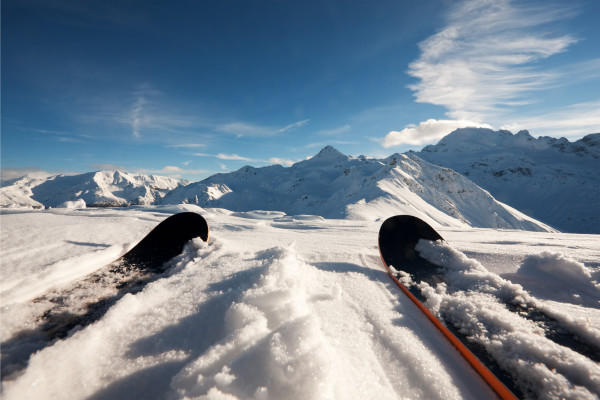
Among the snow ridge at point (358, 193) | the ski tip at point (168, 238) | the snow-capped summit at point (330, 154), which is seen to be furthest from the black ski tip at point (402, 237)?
the snow-capped summit at point (330, 154)

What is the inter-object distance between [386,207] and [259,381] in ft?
92.5

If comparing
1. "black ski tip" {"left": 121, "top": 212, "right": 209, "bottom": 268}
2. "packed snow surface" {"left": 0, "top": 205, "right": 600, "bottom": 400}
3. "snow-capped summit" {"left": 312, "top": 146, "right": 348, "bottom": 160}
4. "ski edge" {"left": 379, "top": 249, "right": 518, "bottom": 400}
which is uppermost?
"snow-capped summit" {"left": 312, "top": 146, "right": 348, "bottom": 160}

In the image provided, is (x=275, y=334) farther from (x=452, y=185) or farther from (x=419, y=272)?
(x=452, y=185)

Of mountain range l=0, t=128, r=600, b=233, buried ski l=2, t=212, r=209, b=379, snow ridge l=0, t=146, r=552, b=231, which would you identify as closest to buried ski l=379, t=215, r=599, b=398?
buried ski l=2, t=212, r=209, b=379

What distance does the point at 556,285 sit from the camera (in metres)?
2.83

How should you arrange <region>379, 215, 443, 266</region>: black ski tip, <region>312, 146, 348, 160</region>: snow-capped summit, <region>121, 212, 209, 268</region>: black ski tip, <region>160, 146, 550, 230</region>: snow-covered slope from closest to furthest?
<region>121, 212, 209, 268</region>: black ski tip
<region>379, 215, 443, 266</region>: black ski tip
<region>160, 146, 550, 230</region>: snow-covered slope
<region>312, 146, 348, 160</region>: snow-capped summit

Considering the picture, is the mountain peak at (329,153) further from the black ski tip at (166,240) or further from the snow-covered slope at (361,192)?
the black ski tip at (166,240)

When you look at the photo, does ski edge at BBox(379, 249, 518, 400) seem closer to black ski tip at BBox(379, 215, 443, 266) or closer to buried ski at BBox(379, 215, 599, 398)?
buried ski at BBox(379, 215, 599, 398)

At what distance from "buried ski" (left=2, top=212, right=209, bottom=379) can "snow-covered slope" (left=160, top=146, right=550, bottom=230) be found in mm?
18696

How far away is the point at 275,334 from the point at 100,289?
192 cm

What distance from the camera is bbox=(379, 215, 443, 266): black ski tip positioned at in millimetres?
3559

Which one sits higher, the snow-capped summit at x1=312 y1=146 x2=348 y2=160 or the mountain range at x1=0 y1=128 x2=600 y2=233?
the snow-capped summit at x1=312 y1=146 x2=348 y2=160

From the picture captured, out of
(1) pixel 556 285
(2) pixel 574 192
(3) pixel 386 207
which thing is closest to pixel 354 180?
(3) pixel 386 207

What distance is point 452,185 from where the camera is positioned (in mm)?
55594
